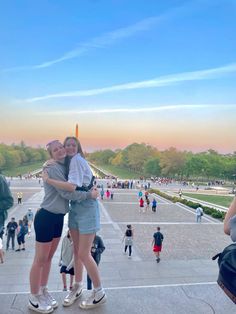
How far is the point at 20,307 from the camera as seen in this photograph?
3.13 m

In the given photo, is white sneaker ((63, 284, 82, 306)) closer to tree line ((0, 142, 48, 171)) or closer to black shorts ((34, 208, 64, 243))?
black shorts ((34, 208, 64, 243))

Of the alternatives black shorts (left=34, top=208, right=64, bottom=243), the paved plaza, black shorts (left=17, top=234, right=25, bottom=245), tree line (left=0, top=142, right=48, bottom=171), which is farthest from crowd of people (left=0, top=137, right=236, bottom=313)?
tree line (left=0, top=142, right=48, bottom=171)

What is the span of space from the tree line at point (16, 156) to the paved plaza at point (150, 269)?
55762mm

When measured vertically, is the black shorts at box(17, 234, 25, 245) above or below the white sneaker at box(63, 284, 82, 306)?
below

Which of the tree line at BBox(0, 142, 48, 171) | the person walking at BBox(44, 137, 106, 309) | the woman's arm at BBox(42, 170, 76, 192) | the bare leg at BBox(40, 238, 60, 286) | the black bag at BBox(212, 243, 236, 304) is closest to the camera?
the black bag at BBox(212, 243, 236, 304)

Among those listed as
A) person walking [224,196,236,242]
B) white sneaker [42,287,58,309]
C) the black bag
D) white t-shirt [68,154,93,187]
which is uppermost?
white t-shirt [68,154,93,187]

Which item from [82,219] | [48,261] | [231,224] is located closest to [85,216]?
[82,219]

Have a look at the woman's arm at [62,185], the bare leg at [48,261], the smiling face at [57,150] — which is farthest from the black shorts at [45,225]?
the smiling face at [57,150]

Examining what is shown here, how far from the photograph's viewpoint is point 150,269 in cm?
Result: 1014

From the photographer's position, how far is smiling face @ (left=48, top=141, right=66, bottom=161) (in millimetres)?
3232

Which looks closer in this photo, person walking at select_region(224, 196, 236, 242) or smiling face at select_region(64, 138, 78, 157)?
person walking at select_region(224, 196, 236, 242)

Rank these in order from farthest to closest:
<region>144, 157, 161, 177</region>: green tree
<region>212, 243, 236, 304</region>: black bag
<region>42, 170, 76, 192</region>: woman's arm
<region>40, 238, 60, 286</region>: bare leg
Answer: <region>144, 157, 161, 177</region>: green tree < <region>40, 238, 60, 286</region>: bare leg < <region>42, 170, 76, 192</region>: woman's arm < <region>212, 243, 236, 304</region>: black bag

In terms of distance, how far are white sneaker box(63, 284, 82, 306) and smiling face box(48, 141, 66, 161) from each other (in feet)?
4.15

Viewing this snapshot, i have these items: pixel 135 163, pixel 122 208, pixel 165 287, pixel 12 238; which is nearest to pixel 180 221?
pixel 122 208
